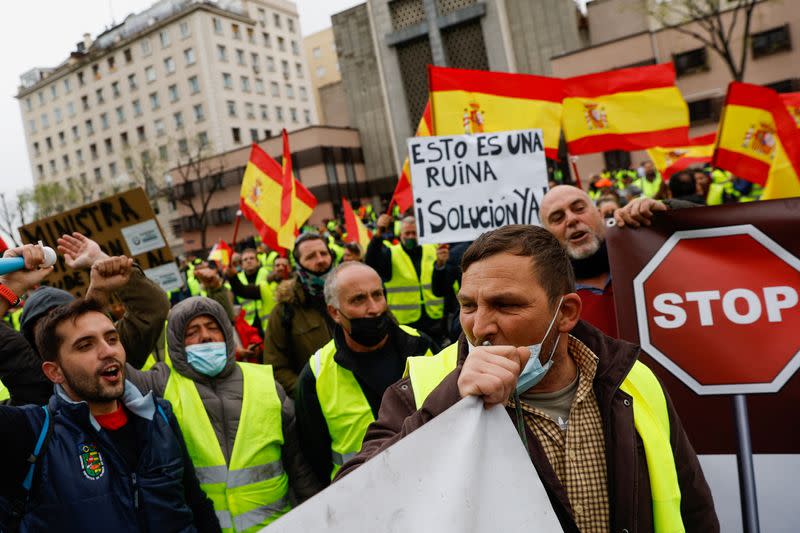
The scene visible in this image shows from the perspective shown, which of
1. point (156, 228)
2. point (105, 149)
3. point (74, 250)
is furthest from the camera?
point (105, 149)

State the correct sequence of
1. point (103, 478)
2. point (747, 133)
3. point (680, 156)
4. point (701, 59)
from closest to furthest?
point (103, 478)
point (747, 133)
point (680, 156)
point (701, 59)

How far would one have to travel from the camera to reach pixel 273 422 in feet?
9.63

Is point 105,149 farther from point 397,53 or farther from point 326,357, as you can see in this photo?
point 326,357

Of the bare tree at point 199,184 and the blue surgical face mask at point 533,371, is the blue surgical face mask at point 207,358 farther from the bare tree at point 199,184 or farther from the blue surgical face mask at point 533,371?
the bare tree at point 199,184

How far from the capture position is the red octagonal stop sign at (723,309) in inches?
93.6

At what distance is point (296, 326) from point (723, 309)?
9.04 feet

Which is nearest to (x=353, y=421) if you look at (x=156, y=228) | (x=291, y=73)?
(x=156, y=228)

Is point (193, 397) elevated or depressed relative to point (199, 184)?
depressed

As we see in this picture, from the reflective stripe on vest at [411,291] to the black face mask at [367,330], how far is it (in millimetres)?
3231

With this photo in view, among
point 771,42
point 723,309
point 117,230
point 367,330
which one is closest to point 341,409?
point 367,330

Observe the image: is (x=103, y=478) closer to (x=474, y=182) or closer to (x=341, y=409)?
(x=341, y=409)

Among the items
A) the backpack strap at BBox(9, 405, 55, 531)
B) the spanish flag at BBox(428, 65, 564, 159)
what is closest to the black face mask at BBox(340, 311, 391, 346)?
the backpack strap at BBox(9, 405, 55, 531)

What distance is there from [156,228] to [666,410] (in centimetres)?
343

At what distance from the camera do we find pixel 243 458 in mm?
2795
